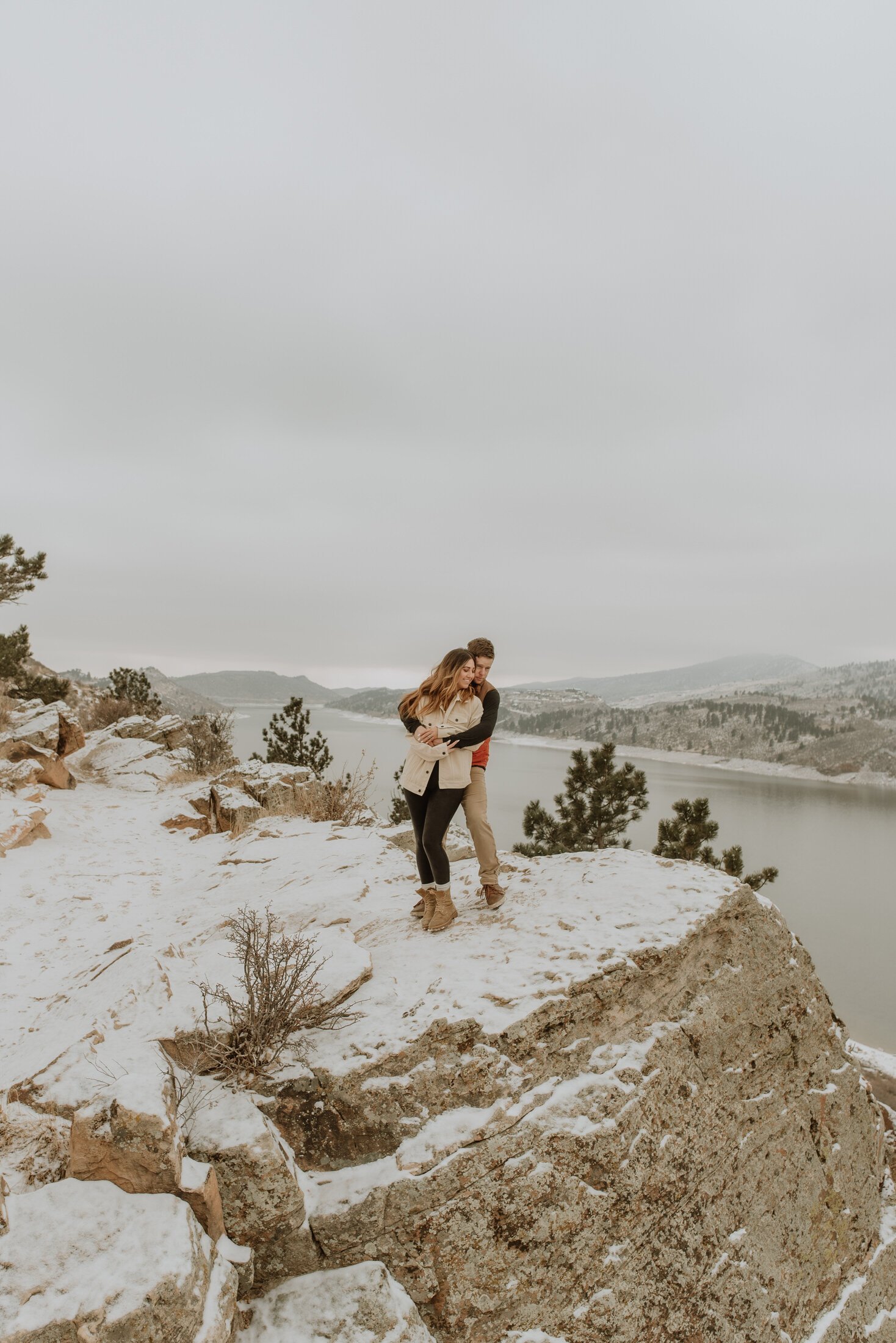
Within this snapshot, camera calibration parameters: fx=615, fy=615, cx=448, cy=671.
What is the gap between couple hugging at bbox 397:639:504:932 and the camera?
470 centimetres

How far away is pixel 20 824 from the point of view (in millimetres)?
8898

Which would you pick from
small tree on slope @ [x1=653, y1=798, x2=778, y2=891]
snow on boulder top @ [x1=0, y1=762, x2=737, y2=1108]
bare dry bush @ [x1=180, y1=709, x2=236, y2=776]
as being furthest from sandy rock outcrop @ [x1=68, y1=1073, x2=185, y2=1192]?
small tree on slope @ [x1=653, y1=798, x2=778, y2=891]

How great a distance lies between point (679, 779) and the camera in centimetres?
8181

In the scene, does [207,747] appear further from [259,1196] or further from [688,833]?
[259,1196]

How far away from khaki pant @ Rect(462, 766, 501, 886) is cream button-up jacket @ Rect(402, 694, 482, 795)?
21 centimetres

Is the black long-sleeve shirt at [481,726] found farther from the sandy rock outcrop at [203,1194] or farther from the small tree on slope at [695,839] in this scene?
the small tree on slope at [695,839]

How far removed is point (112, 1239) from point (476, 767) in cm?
337

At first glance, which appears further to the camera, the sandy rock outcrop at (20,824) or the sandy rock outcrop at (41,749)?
the sandy rock outcrop at (41,749)

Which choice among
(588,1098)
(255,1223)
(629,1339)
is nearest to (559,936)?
(588,1098)

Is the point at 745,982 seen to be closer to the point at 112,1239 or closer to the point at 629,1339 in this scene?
the point at 629,1339

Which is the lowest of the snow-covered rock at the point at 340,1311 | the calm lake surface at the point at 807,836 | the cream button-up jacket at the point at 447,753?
the calm lake surface at the point at 807,836

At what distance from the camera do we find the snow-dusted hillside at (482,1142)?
262 centimetres

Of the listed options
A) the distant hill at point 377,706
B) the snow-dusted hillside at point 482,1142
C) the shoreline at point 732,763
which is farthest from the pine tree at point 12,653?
the distant hill at point 377,706

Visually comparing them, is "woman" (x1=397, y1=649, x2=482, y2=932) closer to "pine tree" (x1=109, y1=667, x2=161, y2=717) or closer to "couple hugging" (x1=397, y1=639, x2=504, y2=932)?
"couple hugging" (x1=397, y1=639, x2=504, y2=932)
